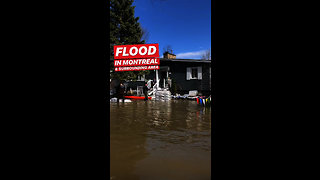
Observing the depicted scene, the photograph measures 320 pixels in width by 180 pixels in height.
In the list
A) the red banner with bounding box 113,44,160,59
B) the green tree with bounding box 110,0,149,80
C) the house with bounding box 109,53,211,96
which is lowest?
the house with bounding box 109,53,211,96

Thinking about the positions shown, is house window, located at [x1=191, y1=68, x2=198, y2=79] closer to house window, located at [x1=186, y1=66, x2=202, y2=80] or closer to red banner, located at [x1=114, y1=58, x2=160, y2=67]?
house window, located at [x1=186, y1=66, x2=202, y2=80]

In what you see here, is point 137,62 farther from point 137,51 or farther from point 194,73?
point 194,73

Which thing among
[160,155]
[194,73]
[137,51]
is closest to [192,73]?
[194,73]

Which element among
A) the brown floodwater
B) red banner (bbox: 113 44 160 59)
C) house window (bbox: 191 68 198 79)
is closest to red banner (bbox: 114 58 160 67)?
red banner (bbox: 113 44 160 59)

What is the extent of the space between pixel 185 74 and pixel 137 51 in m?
6.18

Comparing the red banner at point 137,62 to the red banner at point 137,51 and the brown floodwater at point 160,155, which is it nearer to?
the red banner at point 137,51

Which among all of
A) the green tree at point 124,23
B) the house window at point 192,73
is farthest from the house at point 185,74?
the green tree at point 124,23

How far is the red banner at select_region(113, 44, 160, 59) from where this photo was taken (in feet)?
48.7

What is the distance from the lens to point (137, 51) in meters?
15.4

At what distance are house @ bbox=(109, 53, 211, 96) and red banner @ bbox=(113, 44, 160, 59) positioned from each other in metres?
3.22
